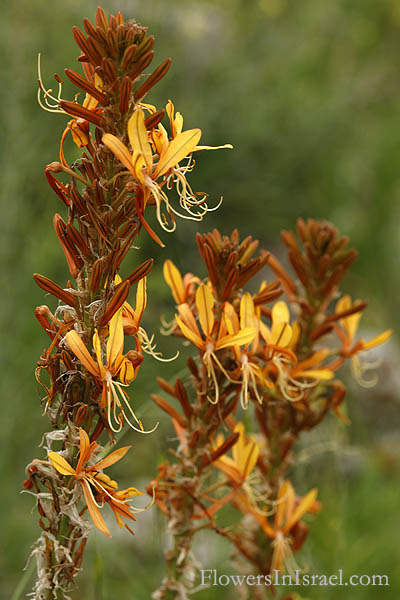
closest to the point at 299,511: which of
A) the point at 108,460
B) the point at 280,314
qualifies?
the point at 280,314

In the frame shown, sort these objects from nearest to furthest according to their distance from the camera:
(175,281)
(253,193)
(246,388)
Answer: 1. (246,388)
2. (175,281)
3. (253,193)

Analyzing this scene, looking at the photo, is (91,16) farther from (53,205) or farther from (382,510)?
(382,510)

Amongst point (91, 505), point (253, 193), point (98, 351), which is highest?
point (253, 193)

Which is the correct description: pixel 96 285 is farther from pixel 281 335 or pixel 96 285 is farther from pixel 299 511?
pixel 299 511

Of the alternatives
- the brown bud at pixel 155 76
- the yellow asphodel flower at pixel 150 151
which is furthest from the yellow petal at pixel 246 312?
the brown bud at pixel 155 76

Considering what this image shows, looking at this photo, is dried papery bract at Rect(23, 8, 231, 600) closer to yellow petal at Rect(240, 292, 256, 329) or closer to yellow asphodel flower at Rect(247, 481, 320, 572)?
yellow petal at Rect(240, 292, 256, 329)

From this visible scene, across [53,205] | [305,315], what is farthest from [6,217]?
[305,315]
